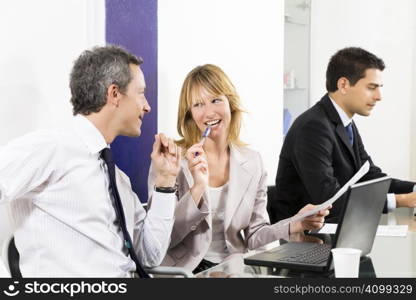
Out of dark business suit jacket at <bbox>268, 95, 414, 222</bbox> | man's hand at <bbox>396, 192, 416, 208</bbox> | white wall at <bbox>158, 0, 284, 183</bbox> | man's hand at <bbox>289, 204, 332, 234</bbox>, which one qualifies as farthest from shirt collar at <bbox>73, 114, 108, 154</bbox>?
man's hand at <bbox>396, 192, 416, 208</bbox>

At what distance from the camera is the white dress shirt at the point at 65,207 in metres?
1.72

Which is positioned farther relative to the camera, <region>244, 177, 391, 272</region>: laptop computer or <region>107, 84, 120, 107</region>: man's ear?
<region>107, 84, 120, 107</region>: man's ear

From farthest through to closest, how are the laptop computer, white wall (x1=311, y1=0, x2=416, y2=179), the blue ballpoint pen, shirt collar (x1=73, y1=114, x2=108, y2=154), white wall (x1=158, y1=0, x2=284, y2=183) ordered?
white wall (x1=311, y1=0, x2=416, y2=179), white wall (x1=158, y1=0, x2=284, y2=183), the blue ballpoint pen, shirt collar (x1=73, y1=114, x2=108, y2=154), the laptop computer

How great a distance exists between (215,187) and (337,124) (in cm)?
90

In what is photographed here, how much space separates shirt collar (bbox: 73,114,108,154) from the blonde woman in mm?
487

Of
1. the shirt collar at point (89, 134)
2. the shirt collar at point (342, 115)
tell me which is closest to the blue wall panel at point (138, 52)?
the shirt collar at point (89, 134)

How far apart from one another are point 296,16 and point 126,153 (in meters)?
2.90

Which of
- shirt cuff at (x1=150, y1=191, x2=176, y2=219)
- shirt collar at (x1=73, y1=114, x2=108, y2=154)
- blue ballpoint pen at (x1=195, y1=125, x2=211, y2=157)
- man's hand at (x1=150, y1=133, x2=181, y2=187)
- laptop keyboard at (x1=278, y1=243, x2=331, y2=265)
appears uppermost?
shirt collar at (x1=73, y1=114, x2=108, y2=154)

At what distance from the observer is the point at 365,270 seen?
176 centimetres

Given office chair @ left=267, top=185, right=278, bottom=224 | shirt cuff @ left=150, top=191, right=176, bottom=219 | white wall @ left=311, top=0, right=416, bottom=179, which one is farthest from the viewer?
white wall @ left=311, top=0, right=416, bottom=179

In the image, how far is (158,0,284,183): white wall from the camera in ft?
9.28

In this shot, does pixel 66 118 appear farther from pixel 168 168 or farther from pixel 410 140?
pixel 410 140

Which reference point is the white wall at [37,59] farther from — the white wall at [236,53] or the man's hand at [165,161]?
the white wall at [236,53]

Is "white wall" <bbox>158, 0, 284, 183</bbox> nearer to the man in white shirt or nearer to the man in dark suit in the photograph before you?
the man in dark suit
